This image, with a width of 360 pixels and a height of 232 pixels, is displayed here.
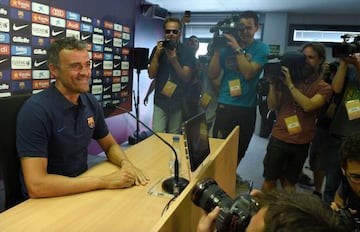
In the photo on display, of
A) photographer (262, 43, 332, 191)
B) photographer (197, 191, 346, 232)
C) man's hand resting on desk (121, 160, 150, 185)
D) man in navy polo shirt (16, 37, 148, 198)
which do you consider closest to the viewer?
photographer (197, 191, 346, 232)

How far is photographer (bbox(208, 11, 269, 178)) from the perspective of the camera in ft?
8.70

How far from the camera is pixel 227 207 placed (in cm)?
84

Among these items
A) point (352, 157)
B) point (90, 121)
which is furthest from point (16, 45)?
point (352, 157)

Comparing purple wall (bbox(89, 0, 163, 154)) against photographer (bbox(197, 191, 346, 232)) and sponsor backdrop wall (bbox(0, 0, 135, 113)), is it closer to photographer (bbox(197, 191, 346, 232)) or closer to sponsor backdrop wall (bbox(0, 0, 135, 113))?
sponsor backdrop wall (bbox(0, 0, 135, 113))

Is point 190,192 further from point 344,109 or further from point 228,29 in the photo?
point 228,29

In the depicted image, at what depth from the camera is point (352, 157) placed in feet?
4.74

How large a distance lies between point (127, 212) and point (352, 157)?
1.01 m

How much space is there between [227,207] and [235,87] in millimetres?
1944

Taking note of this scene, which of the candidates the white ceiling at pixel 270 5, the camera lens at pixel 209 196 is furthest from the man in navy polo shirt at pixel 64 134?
the white ceiling at pixel 270 5

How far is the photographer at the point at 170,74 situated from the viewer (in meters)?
2.93

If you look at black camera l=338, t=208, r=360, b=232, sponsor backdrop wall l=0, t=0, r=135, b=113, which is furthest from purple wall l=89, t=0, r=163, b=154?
black camera l=338, t=208, r=360, b=232

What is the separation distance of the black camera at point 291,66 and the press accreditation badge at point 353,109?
377mm

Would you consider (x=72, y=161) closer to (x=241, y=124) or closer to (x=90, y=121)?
(x=90, y=121)

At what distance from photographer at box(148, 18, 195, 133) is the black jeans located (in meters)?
0.44
